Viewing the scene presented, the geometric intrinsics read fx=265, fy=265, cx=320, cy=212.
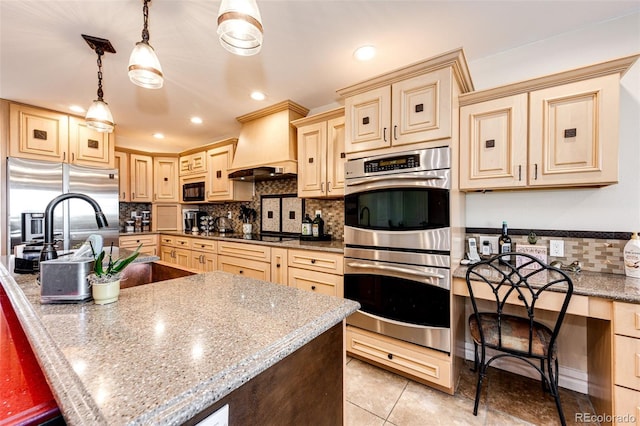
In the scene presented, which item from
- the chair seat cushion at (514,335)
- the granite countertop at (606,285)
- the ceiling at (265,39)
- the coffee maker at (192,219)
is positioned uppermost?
the ceiling at (265,39)

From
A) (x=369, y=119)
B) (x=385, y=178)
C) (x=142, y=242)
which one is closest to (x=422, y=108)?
(x=369, y=119)

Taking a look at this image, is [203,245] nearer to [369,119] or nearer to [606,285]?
[369,119]

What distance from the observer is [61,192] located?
328cm

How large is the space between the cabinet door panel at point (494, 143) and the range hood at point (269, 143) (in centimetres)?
180

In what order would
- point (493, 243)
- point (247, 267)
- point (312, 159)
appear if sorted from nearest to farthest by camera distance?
point (493, 243)
point (312, 159)
point (247, 267)

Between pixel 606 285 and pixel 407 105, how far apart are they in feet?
5.29

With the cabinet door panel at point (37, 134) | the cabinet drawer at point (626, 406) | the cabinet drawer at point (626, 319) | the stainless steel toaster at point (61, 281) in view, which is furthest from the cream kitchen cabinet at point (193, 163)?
the cabinet drawer at point (626, 406)

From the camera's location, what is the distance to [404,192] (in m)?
1.96

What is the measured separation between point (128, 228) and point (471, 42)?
17.5 ft

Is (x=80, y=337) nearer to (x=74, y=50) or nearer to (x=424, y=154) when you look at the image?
(x=424, y=154)

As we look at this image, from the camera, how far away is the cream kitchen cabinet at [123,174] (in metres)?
4.21

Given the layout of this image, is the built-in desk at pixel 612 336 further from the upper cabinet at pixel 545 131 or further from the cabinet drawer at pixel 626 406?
the upper cabinet at pixel 545 131

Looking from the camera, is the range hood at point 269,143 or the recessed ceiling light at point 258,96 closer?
the recessed ceiling light at point 258,96

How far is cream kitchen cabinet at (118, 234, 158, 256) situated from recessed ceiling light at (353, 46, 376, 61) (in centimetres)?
400
